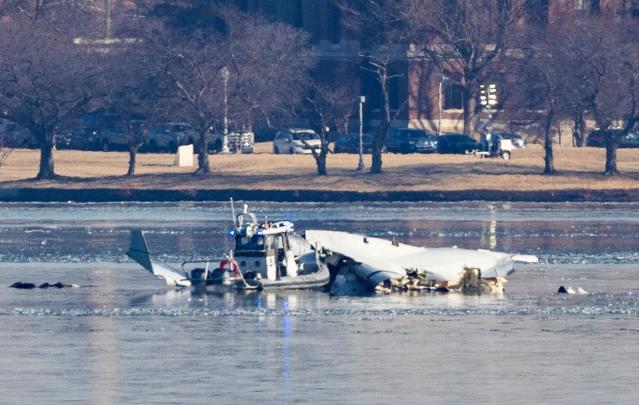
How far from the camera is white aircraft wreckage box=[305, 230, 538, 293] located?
47656mm

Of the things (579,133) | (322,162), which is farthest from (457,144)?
(322,162)

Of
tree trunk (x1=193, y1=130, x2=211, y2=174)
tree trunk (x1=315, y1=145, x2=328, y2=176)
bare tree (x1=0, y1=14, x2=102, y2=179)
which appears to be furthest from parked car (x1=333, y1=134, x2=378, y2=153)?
bare tree (x1=0, y1=14, x2=102, y2=179)

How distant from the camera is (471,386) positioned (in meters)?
32.5

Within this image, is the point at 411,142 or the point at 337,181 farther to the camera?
the point at 411,142

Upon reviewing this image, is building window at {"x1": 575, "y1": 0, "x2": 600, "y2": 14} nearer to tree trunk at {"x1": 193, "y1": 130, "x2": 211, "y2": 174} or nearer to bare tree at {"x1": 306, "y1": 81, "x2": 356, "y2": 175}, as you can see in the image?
bare tree at {"x1": 306, "y1": 81, "x2": 356, "y2": 175}

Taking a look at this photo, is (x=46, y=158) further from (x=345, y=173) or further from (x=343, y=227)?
(x=343, y=227)

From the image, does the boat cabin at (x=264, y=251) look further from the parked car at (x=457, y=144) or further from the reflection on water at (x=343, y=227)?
the parked car at (x=457, y=144)

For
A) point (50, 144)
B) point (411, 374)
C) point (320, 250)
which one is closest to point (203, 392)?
point (411, 374)

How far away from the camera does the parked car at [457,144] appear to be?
100 meters

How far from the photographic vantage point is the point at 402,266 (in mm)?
48312

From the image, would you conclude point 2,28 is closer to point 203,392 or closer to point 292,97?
point 292,97

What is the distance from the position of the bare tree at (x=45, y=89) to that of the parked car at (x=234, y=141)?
33.4 feet

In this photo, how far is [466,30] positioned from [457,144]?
6.84 metres

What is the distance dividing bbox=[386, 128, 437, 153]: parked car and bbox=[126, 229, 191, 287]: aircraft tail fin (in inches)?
2156
